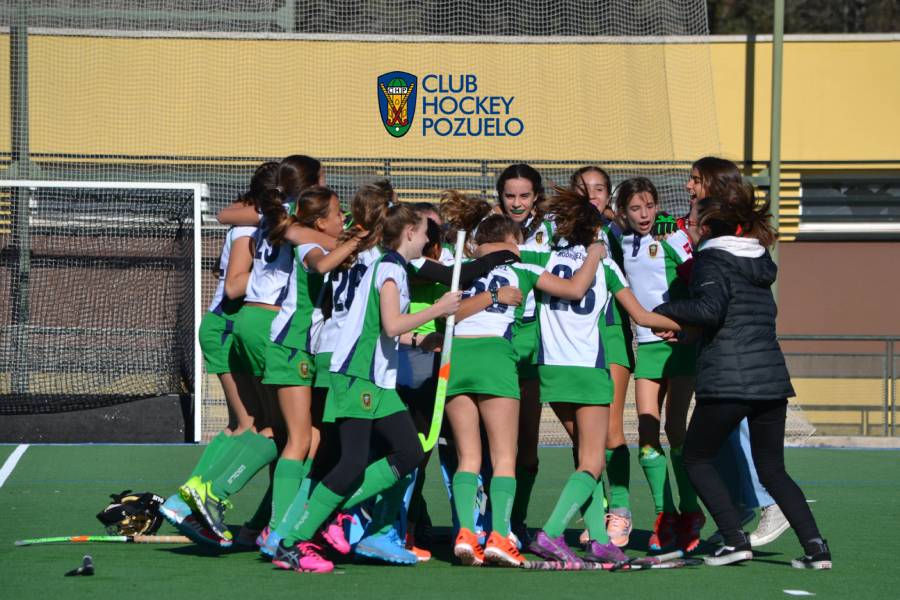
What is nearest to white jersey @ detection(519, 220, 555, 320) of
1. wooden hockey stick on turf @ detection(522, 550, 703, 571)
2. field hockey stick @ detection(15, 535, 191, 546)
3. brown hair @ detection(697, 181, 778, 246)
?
brown hair @ detection(697, 181, 778, 246)

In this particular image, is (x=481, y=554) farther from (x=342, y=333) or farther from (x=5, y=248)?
(x=5, y=248)

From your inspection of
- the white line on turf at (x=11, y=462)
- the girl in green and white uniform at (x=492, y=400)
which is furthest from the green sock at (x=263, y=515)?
the white line on turf at (x=11, y=462)

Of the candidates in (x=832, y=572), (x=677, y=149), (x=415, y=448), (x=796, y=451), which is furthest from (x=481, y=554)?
(x=677, y=149)

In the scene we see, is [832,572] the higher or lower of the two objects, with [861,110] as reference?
lower

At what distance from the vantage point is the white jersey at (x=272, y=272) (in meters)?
6.16

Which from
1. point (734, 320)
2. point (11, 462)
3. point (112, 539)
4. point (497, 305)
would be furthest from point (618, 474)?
point (11, 462)

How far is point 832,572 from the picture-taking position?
5785mm

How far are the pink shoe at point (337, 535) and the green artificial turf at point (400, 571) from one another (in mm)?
138

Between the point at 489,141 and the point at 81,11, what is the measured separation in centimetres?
496

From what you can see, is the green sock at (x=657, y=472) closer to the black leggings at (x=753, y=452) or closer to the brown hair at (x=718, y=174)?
the black leggings at (x=753, y=452)

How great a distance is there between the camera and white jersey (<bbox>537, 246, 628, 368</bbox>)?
5949mm

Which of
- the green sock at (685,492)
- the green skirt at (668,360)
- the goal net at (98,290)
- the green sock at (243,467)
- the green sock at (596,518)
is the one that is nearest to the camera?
the green sock at (596,518)

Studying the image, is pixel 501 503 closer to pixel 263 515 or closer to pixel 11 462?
pixel 263 515

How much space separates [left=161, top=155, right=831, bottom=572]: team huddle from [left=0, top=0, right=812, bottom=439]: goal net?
799 centimetres
